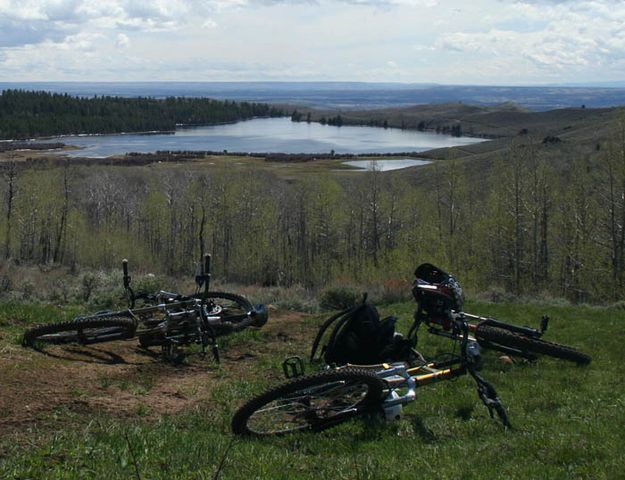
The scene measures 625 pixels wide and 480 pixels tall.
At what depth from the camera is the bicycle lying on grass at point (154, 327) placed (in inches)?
362

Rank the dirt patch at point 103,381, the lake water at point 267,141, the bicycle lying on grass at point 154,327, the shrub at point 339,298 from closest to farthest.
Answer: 1. the dirt patch at point 103,381
2. the bicycle lying on grass at point 154,327
3. the shrub at point 339,298
4. the lake water at point 267,141

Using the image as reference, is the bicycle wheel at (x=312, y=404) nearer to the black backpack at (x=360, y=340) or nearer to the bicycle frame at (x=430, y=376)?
the bicycle frame at (x=430, y=376)

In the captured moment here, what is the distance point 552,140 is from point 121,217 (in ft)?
182

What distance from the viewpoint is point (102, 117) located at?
168125 mm

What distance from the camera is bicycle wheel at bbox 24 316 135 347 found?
900 cm

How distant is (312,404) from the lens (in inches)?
279

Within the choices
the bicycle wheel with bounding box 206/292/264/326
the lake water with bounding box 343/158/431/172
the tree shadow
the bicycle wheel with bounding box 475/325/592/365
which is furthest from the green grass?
the lake water with bounding box 343/158/431/172

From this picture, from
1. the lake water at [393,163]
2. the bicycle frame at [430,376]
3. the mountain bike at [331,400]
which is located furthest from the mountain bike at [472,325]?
the lake water at [393,163]

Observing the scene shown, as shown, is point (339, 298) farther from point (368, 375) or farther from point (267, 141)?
point (267, 141)

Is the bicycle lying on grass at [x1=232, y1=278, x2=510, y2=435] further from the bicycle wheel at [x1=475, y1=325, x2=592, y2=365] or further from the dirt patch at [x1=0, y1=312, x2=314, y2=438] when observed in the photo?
the bicycle wheel at [x1=475, y1=325, x2=592, y2=365]

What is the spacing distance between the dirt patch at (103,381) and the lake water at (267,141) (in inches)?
4418

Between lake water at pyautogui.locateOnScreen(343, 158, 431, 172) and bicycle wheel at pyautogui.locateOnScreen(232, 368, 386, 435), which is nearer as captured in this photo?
bicycle wheel at pyautogui.locateOnScreen(232, 368, 386, 435)

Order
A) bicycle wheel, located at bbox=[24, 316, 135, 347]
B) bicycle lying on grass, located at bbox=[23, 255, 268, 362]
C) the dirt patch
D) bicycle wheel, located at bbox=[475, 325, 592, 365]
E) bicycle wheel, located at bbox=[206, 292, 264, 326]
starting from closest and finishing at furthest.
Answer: the dirt patch
bicycle wheel, located at bbox=[24, 316, 135, 347]
bicycle lying on grass, located at bbox=[23, 255, 268, 362]
bicycle wheel, located at bbox=[475, 325, 592, 365]
bicycle wheel, located at bbox=[206, 292, 264, 326]

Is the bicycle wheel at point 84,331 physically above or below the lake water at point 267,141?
below
